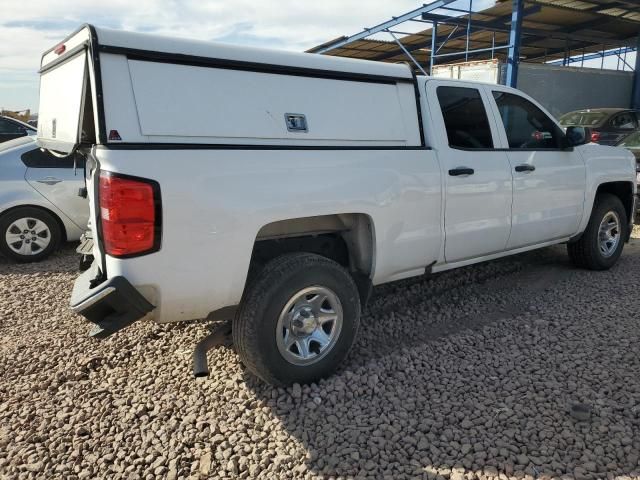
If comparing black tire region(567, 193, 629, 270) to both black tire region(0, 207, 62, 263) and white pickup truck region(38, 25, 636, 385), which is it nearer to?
white pickup truck region(38, 25, 636, 385)

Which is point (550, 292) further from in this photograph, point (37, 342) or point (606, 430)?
point (37, 342)

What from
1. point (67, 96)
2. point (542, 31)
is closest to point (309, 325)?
point (67, 96)

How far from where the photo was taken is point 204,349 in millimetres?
3297

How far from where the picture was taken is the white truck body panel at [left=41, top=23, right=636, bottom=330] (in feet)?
8.93

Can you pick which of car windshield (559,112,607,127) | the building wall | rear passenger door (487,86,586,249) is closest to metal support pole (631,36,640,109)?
the building wall

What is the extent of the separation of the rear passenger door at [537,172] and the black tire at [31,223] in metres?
4.96

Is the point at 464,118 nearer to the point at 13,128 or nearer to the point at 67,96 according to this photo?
the point at 67,96

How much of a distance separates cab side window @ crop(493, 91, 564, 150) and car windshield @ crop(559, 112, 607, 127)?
9025 mm

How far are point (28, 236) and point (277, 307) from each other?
4.37 m

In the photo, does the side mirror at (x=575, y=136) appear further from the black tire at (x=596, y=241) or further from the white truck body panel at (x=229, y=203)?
the white truck body panel at (x=229, y=203)

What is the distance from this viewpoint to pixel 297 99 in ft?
10.7

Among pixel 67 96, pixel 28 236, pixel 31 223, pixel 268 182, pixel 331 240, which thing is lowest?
pixel 28 236

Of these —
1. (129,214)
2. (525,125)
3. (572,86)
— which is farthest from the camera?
(572,86)

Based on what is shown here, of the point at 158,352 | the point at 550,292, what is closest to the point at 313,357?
the point at 158,352
